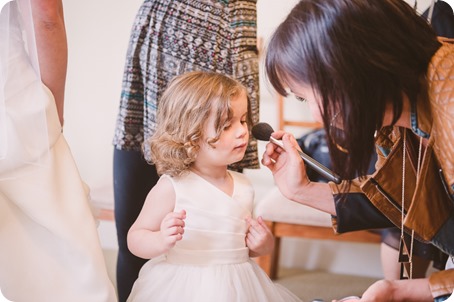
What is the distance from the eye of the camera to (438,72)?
63cm

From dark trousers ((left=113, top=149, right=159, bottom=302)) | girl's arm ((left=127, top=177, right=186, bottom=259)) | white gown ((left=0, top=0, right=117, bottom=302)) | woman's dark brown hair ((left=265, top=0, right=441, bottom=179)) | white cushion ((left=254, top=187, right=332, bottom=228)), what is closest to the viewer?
woman's dark brown hair ((left=265, top=0, right=441, bottom=179))

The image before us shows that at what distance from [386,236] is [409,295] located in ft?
1.93

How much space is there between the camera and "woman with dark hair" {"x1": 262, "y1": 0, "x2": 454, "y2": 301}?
2.01 feet

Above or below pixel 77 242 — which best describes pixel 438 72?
above

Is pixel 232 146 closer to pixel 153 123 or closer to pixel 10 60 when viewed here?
pixel 153 123

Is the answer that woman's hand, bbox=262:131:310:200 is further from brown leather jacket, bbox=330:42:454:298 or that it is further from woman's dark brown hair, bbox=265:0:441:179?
woman's dark brown hair, bbox=265:0:441:179

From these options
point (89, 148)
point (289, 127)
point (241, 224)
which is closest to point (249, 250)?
point (241, 224)

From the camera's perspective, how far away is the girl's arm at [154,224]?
0.81 metres

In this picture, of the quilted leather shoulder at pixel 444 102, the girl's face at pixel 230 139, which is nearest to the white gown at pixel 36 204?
the girl's face at pixel 230 139

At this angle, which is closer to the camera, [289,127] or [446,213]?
[446,213]

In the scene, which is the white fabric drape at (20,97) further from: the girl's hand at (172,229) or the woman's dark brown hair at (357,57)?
the woman's dark brown hair at (357,57)

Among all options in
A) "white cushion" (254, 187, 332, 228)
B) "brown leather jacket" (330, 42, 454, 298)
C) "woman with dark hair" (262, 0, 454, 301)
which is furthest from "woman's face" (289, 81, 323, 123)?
"white cushion" (254, 187, 332, 228)

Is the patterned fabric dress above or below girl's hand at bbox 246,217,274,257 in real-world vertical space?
above

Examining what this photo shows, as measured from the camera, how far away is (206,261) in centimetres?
86
